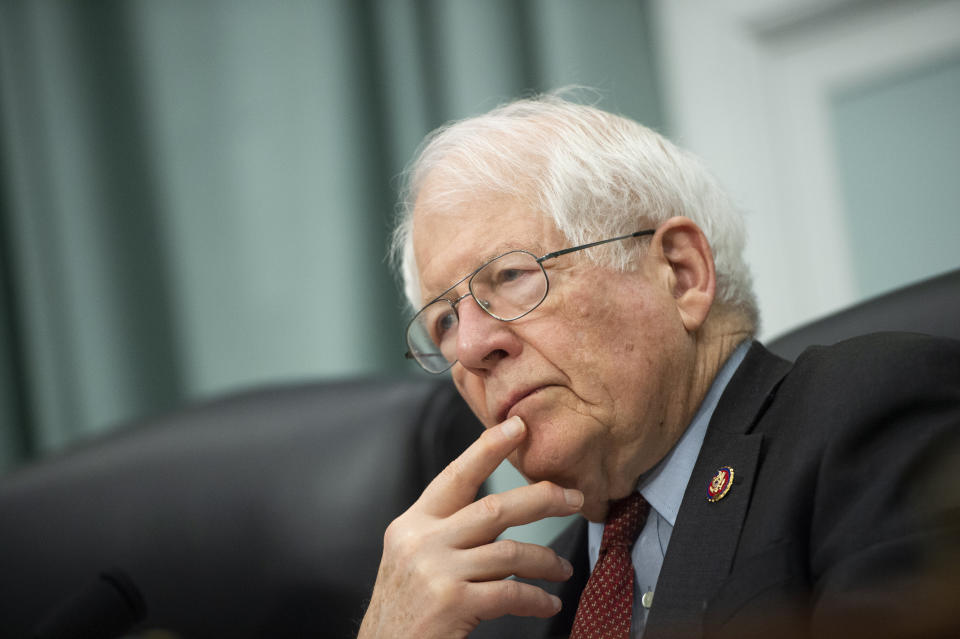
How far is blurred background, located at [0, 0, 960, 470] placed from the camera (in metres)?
2.33

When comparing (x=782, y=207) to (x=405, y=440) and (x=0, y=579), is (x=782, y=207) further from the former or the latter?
(x=0, y=579)

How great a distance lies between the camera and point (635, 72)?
2414mm

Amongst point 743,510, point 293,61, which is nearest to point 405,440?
point 743,510

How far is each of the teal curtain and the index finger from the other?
4.39 ft

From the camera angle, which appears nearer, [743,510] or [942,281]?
[743,510]

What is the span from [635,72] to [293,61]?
3.19ft

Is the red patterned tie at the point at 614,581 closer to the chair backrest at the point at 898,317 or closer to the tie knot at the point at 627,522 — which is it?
the tie knot at the point at 627,522

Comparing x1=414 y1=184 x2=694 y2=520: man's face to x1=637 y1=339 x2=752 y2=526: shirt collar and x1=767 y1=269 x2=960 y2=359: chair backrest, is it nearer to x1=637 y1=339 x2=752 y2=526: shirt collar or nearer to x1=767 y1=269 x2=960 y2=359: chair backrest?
x1=637 y1=339 x2=752 y2=526: shirt collar

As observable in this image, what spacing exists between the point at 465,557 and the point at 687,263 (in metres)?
0.51

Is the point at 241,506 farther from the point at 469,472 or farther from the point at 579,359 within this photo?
the point at 579,359

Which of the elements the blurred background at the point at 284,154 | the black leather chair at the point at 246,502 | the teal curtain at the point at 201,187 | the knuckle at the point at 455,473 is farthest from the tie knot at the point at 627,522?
the teal curtain at the point at 201,187

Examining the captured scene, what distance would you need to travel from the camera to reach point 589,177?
1.21 metres

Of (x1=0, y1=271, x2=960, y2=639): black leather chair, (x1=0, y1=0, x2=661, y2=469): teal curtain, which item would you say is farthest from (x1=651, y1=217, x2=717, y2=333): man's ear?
(x1=0, y1=0, x2=661, y2=469): teal curtain

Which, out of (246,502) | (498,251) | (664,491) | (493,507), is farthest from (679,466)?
(246,502)
